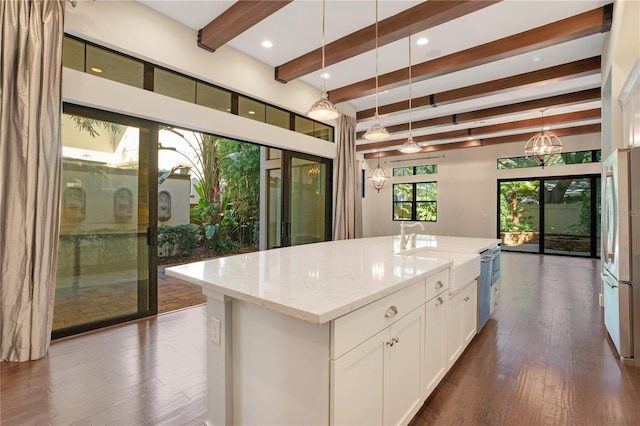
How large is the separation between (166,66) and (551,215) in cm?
967

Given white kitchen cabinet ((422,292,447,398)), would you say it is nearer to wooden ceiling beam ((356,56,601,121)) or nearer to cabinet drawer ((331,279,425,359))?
cabinet drawer ((331,279,425,359))

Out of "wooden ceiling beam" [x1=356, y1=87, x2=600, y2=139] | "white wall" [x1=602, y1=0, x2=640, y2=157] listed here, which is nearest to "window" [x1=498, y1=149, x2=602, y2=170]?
"wooden ceiling beam" [x1=356, y1=87, x2=600, y2=139]

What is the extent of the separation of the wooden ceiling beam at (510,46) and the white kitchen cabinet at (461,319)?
9.33ft

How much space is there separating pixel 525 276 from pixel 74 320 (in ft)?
22.6

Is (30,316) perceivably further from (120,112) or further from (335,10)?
(335,10)

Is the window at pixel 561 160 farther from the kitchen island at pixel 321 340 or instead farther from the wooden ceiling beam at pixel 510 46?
the kitchen island at pixel 321 340

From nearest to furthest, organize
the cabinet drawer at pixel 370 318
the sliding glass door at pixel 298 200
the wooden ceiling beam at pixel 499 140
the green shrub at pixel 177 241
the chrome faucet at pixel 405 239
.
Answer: the cabinet drawer at pixel 370 318 → the chrome faucet at pixel 405 239 → the sliding glass door at pixel 298 200 → the green shrub at pixel 177 241 → the wooden ceiling beam at pixel 499 140

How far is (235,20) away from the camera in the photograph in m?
3.18

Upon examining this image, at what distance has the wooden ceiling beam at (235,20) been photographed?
294 centimetres

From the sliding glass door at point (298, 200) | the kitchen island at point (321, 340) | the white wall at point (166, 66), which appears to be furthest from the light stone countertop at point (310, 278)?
the sliding glass door at point (298, 200)

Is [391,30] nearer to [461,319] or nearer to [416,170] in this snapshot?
[461,319]

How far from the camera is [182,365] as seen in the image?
2.41 m

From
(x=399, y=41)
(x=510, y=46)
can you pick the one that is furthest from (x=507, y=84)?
(x=399, y=41)

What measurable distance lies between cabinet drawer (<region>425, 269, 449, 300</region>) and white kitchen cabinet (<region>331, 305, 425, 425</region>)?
0.46 feet
